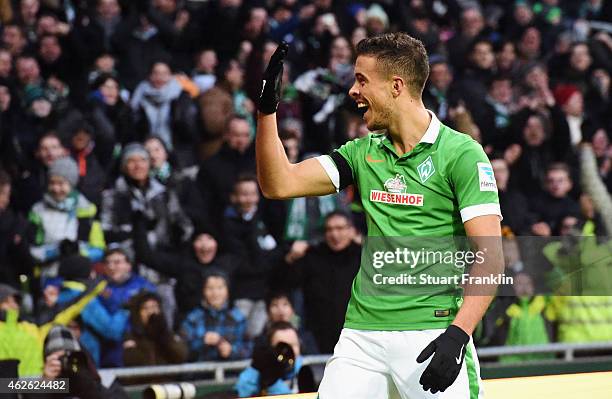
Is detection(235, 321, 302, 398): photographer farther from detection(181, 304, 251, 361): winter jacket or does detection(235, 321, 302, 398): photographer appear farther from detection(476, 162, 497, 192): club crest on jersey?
detection(476, 162, 497, 192): club crest on jersey

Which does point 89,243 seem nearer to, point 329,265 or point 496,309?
point 329,265

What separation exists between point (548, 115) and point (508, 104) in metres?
0.43

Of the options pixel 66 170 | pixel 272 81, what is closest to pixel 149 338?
pixel 66 170

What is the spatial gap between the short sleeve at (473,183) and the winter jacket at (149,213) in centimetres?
415

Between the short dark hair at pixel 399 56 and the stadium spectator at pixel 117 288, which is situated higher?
the short dark hair at pixel 399 56

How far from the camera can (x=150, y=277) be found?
24.5ft

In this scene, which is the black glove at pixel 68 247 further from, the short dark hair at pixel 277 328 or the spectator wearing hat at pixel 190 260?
the short dark hair at pixel 277 328

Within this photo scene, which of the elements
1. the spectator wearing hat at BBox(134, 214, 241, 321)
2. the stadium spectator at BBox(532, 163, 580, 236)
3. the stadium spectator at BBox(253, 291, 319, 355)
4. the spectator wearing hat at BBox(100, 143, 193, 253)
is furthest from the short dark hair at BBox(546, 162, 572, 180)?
the spectator wearing hat at BBox(100, 143, 193, 253)

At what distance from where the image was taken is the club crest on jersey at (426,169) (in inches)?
152

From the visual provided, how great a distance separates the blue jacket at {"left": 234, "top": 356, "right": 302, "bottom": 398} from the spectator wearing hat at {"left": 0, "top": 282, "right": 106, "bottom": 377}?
1.12m

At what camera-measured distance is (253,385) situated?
6477 mm

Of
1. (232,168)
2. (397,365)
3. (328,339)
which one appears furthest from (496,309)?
(397,365)

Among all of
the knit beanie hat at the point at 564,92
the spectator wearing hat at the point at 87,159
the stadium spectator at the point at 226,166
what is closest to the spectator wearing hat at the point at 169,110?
the stadium spectator at the point at 226,166

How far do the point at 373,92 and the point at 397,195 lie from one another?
36 cm
